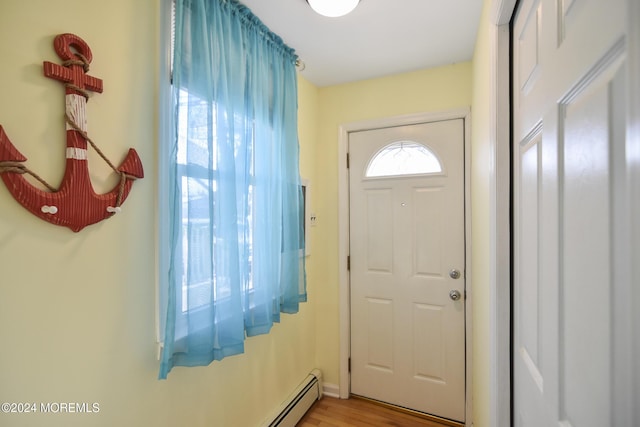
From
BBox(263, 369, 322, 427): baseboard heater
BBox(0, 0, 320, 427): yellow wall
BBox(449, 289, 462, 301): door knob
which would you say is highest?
BBox(0, 0, 320, 427): yellow wall

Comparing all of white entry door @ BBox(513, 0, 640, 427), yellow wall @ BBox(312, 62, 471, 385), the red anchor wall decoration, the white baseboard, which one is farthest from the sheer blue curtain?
white entry door @ BBox(513, 0, 640, 427)

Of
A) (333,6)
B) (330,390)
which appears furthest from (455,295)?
(333,6)

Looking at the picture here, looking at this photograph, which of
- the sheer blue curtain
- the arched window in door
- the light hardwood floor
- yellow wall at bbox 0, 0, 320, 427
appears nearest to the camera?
yellow wall at bbox 0, 0, 320, 427

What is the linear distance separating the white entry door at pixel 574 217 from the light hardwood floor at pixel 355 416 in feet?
4.52

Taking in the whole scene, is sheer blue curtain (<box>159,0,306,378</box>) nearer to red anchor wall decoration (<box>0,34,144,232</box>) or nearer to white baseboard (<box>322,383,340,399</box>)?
red anchor wall decoration (<box>0,34,144,232</box>)

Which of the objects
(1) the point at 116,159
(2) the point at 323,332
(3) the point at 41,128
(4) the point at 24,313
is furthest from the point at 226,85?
(2) the point at 323,332

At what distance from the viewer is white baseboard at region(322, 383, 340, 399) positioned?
232 centimetres

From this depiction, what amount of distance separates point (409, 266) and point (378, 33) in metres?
1.58

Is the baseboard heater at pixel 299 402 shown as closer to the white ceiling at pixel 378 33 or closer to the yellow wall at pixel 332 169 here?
the yellow wall at pixel 332 169

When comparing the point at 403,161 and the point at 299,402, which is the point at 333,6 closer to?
the point at 403,161

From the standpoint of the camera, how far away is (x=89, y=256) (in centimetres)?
92

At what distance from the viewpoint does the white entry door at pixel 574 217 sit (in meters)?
0.42

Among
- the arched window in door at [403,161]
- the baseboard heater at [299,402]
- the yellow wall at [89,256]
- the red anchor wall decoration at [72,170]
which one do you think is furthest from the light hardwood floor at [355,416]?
the red anchor wall decoration at [72,170]

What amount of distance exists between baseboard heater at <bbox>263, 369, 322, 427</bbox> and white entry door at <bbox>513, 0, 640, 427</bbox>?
142cm
